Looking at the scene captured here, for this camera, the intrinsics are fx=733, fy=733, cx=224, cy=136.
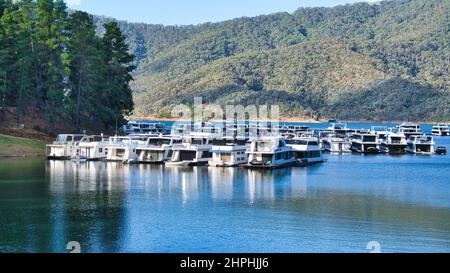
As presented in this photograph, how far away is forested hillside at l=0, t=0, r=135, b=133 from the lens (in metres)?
83.7

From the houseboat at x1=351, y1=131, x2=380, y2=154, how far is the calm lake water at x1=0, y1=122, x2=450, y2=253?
86.5 feet

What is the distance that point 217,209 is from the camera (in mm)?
43406

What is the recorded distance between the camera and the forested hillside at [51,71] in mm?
83688

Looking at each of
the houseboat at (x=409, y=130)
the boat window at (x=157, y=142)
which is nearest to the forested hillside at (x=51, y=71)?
the boat window at (x=157, y=142)

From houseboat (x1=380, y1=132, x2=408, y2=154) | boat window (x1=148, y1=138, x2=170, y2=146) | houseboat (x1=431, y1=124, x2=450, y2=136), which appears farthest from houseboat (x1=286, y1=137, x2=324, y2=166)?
houseboat (x1=431, y1=124, x2=450, y2=136)

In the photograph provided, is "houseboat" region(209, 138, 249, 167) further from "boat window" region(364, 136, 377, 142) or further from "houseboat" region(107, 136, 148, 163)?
"boat window" region(364, 136, 377, 142)

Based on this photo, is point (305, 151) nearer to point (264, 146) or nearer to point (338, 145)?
point (264, 146)

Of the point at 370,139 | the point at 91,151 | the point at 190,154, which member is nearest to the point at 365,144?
the point at 370,139

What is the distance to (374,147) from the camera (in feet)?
311

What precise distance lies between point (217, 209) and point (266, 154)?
26.5m

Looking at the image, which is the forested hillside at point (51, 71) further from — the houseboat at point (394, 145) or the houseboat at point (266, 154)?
the houseboat at point (394, 145)

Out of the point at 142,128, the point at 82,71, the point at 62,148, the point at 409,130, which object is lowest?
the point at 62,148
